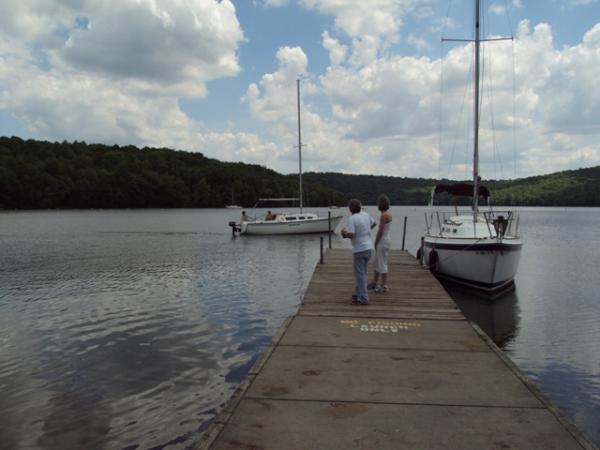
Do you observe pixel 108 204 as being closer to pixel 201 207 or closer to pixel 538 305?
pixel 201 207

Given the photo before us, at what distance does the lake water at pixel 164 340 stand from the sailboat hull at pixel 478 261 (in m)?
0.59

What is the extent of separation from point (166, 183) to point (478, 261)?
13450 cm

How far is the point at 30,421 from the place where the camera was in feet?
22.1

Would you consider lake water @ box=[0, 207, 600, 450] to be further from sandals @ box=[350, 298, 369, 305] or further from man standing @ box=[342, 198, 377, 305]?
man standing @ box=[342, 198, 377, 305]

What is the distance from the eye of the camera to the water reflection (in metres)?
12.2

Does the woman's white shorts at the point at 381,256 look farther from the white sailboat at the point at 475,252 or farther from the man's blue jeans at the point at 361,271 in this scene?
the white sailboat at the point at 475,252

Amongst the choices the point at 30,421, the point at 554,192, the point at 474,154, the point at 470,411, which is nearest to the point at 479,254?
the point at 474,154

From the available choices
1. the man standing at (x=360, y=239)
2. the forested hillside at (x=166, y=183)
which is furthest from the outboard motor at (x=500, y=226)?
the forested hillside at (x=166, y=183)

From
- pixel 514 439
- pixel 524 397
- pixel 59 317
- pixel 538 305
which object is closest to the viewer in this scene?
pixel 514 439

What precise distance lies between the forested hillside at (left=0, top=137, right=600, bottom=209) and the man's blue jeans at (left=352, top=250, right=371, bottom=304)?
10128cm

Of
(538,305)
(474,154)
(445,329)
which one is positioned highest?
(474,154)

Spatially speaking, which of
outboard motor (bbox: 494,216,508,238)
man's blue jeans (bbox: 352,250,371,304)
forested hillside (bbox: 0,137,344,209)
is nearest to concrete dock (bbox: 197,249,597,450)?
man's blue jeans (bbox: 352,250,371,304)

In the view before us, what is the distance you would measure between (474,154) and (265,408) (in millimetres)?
16568

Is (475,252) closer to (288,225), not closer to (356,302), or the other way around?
(356,302)
